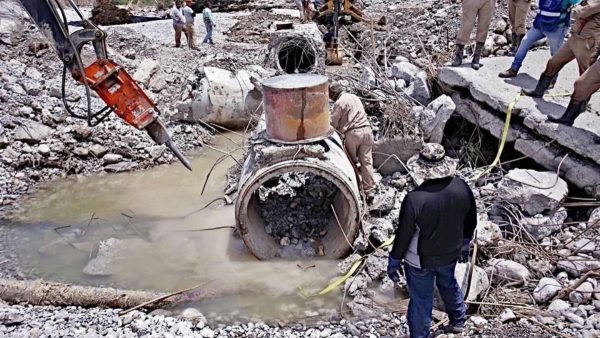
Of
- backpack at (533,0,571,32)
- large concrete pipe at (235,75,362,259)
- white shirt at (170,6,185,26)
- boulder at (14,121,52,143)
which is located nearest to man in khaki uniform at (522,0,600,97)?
backpack at (533,0,571,32)

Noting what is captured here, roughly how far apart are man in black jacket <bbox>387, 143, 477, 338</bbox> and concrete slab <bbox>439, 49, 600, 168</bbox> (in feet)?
6.96

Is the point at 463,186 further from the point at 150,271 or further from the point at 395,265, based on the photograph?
the point at 150,271

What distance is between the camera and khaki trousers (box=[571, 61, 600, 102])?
15.5ft

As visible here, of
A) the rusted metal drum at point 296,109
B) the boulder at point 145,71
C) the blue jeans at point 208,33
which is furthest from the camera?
the blue jeans at point 208,33

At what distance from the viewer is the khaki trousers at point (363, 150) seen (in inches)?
218

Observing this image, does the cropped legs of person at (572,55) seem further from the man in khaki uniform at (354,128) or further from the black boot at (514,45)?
the man in khaki uniform at (354,128)

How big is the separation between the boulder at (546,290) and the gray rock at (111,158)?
567 centimetres

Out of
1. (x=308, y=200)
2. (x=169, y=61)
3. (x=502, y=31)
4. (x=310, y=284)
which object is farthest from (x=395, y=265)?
→ (x=169, y=61)

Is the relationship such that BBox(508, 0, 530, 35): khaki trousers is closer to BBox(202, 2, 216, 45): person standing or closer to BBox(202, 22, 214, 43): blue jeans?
BBox(202, 2, 216, 45): person standing

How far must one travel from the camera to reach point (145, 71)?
9.52 metres

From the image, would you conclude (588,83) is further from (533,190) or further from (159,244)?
→ (159,244)

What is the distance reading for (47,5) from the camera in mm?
4773

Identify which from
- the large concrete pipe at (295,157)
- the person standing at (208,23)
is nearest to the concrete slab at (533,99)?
the large concrete pipe at (295,157)

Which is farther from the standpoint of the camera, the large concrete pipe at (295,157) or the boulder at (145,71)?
the boulder at (145,71)
